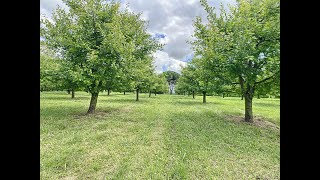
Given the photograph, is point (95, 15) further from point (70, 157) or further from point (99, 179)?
point (99, 179)

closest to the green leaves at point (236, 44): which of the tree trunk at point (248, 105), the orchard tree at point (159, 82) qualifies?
the tree trunk at point (248, 105)

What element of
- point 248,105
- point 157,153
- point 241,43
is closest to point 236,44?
point 241,43

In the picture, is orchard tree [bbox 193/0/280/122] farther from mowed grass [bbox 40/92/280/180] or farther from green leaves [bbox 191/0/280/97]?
mowed grass [bbox 40/92/280/180]

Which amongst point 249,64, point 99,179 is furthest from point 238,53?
point 99,179

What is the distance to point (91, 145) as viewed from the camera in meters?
3.80

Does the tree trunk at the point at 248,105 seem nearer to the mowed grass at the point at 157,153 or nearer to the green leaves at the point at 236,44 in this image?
the green leaves at the point at 236,44

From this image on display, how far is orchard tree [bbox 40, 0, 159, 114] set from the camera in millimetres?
6277

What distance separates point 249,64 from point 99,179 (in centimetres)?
523

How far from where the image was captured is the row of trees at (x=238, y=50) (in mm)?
4691

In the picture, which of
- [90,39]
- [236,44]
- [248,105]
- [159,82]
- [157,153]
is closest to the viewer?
[157,153]

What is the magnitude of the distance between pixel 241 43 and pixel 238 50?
0.21 m

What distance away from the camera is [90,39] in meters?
6.76

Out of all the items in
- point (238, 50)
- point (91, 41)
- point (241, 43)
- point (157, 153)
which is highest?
point (91, 41)

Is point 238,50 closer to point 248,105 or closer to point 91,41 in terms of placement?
point 248,105
